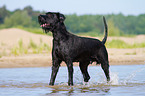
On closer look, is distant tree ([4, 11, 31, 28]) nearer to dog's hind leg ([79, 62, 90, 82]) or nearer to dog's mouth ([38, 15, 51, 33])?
dog's hind leg ([79, 62, 90, 82])

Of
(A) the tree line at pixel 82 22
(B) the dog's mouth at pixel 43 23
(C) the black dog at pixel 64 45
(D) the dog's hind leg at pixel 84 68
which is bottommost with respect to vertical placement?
(A) the tree line at pixel 82 22

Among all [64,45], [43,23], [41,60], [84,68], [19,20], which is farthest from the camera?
[19,20]

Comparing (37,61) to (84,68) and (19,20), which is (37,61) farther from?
(19,20)

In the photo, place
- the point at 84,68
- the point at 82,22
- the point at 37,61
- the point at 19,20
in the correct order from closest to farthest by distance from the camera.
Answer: the point at 84,68 < the point at 37,61 < the point at 19,20 < the point at 82,22

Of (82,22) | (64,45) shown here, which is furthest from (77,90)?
(82,22)

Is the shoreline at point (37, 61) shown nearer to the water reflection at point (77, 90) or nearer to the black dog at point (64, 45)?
the black dog at point (64, 45)

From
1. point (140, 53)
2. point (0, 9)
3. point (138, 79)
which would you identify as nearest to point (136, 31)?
point (0, 9)

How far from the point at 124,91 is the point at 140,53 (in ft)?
32.1

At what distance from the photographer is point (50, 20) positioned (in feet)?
24.8

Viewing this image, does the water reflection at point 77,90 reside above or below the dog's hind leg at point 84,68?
below

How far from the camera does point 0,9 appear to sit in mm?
52031

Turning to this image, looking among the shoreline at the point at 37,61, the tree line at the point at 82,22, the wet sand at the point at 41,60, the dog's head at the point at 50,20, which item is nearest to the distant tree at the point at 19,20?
the tree line at the point at 82,22

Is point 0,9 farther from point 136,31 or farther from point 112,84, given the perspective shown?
point 112,84

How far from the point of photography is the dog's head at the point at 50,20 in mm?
7504
